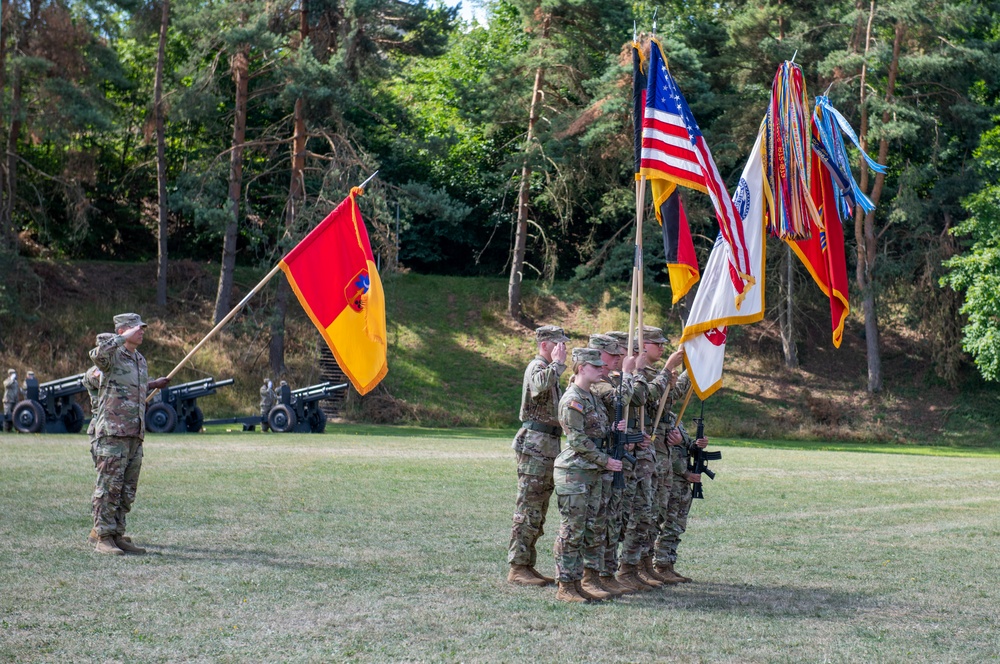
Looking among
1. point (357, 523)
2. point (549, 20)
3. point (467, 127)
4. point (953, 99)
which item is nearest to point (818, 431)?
point (953, 99)

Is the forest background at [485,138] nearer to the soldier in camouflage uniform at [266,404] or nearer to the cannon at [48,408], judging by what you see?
the soldier in camouflage uniform at [266,404]

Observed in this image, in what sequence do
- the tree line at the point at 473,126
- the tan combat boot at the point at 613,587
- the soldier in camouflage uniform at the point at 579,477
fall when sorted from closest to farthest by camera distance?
the soldier in camouflage uniform at the point at 579,477 → the tan combat boot at the point at 613,587 → the tree line at the point at 473,126

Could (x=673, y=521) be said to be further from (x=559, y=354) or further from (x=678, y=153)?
(x=678, y=153)

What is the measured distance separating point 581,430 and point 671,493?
63.9 inches

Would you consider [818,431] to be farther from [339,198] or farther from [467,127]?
[467,127]

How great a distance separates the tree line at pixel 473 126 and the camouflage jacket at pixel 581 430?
71.0 ft

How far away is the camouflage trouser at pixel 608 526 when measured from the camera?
314 inches

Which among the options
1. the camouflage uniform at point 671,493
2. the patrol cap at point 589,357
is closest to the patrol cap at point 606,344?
the patrol cap at point 589,357

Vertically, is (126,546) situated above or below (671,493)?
below

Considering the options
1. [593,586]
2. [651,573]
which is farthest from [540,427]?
[651,573]

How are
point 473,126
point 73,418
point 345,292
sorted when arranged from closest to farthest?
point 345,292, point 73,418, point 473,126

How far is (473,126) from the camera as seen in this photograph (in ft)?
137

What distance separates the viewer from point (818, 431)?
32.2 meters

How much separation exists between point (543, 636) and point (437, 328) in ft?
99.3
